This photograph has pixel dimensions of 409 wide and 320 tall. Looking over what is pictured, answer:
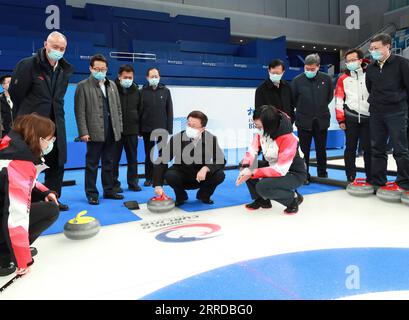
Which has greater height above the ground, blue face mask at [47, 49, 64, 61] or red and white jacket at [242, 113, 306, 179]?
blue face mask at [47, 49, 64, 61]

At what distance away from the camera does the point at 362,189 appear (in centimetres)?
354

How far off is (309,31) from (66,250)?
15961 mm

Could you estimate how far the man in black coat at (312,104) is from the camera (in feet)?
14.1

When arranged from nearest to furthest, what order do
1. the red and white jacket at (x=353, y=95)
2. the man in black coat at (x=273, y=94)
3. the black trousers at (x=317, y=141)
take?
the red and white jacket at (x=353, y=95) → the man in black coat at (x=273, y=94) → the black trousers at (x=317, y=141)

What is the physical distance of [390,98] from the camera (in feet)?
11.0

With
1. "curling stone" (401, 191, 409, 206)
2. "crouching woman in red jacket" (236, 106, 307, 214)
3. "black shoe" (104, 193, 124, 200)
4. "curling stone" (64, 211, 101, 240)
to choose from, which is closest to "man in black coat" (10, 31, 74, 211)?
"black shoe" (104, 193, 124, 200)

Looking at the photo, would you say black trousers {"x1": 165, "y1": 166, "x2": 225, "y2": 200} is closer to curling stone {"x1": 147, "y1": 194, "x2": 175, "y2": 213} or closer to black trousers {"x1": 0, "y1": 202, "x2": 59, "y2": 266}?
curling stone {"x1": 147, "y1": 194, "x2": 175, "y2": 213}

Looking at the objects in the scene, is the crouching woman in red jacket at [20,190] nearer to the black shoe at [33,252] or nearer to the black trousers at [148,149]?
the black shoe at [33,252]

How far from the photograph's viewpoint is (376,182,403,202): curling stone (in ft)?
10.7

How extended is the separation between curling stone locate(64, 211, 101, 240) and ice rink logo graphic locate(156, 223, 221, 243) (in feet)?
1.51

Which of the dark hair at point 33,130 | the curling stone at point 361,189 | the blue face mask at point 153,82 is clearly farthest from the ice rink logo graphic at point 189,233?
the blue face mask at point 153,82

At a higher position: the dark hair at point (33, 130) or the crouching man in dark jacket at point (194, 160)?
the dark hair at point (33, 130)

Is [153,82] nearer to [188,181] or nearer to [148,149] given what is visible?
[148,149]

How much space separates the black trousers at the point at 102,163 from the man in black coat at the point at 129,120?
0.31 m
